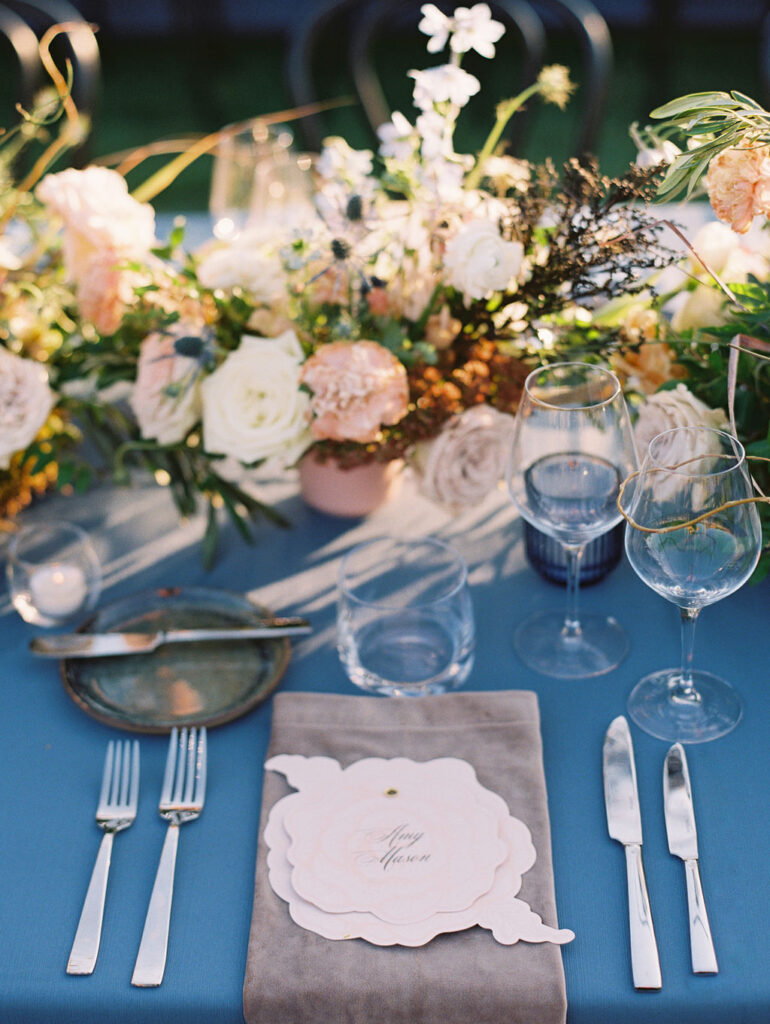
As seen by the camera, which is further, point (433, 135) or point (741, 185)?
point (433, 135)

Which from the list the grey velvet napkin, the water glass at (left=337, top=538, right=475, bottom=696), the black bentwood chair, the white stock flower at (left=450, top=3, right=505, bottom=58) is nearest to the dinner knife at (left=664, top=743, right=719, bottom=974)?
the grey velvet napkin

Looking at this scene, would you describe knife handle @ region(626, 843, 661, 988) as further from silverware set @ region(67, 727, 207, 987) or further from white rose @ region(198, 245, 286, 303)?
white rose @ region(198, 245, 286, 303)

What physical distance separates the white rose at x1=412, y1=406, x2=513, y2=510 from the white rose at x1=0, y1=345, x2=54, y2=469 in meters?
0.43

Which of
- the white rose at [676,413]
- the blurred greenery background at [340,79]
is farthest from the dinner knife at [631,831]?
the blurred greenery background at [340,79]

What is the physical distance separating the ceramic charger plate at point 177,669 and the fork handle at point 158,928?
6.4 inches

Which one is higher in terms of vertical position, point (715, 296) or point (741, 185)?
point (741, 185)

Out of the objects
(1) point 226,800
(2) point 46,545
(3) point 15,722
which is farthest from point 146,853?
(2) point 46,545

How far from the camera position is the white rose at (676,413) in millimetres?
1036

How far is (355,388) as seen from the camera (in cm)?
107

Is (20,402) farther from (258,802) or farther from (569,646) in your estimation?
(569,646)

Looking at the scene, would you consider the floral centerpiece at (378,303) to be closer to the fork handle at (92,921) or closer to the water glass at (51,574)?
the water glass at (51,574)

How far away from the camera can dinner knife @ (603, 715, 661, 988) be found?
0.79m

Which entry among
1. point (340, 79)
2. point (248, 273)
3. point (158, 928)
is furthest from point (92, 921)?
point (340, 79)

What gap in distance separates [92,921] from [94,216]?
2.49 feet
